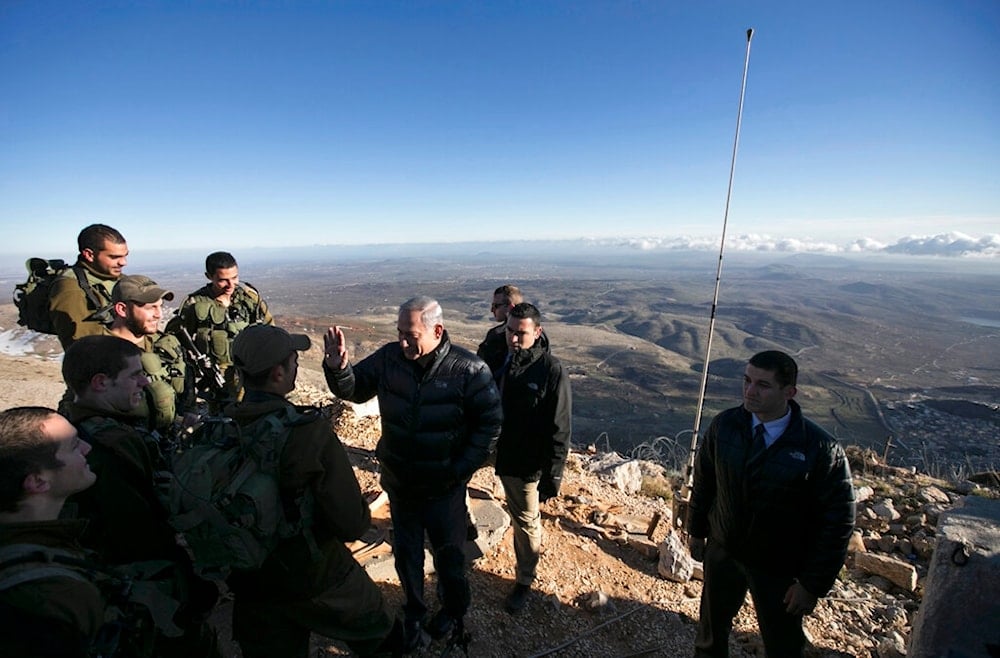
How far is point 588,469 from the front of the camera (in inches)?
276

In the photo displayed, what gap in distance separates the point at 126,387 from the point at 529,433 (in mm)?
2498

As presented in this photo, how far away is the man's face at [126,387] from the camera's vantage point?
196 centimetres

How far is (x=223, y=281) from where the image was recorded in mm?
4832

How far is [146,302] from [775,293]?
147 m

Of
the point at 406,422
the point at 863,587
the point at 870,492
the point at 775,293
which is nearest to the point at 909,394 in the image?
the point at 870,492

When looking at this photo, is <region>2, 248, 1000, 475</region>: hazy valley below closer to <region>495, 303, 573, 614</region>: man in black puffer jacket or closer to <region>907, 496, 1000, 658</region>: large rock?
<region>495, 303, 573, 614</region>: man in black puffer jacket

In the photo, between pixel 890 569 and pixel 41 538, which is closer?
pixel 41 538

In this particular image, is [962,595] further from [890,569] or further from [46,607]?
[46,607]

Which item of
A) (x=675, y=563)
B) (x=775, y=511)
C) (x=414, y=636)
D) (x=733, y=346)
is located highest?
(x=775, y=511)

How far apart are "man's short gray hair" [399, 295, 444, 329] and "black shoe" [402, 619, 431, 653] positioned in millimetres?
2078

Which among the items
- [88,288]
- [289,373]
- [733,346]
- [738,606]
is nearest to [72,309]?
[88,288]

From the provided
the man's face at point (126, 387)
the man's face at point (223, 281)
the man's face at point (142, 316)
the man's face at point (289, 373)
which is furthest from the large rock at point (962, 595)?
the man's face at point (223, 281)

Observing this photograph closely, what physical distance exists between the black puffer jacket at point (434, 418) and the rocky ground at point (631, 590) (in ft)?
4.30

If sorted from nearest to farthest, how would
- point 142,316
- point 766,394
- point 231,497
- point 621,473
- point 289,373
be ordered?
1. point 231,497
2. point 289,373
3. point 766,394
4. point 142,316
5. point 621,473
